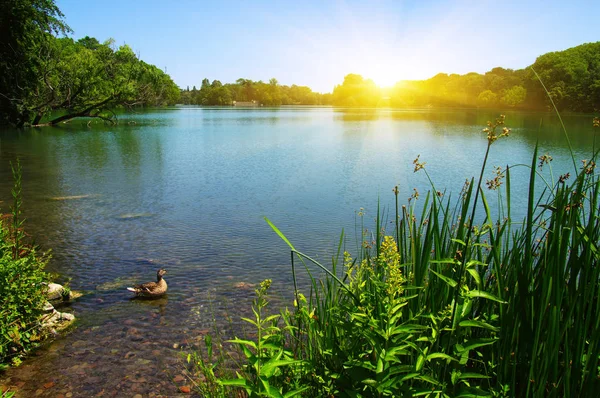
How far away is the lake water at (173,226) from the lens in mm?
4594

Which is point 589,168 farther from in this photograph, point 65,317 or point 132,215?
point 132,215

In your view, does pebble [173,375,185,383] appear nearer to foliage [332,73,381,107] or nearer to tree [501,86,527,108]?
tree [501,86,527,108]

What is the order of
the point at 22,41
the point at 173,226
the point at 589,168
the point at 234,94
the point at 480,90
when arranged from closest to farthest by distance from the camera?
→ the point at 589,168 < the point at 173,226 < the point at 22,41 < the point at 480,90 < the point at 234,94

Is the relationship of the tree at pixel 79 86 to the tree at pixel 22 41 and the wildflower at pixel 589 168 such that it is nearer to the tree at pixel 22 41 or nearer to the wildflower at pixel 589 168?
the tree at pixel 22 41

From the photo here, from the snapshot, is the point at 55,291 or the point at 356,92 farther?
the point at 356,92

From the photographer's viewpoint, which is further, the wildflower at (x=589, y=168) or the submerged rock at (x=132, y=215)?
the submerged rock at (x=132, y=215)

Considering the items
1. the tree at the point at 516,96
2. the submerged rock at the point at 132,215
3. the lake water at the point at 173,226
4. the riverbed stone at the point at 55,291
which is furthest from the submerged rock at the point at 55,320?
the tree at the point at 516,96

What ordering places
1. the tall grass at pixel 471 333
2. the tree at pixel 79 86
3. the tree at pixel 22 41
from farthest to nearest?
the tree at pixel 79 86 → the tree at pixel 22 41 → the tall grass at pixel 471 333

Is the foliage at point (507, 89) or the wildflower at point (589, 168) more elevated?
the foliage at point (507, 89)

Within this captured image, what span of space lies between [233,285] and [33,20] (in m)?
31.0

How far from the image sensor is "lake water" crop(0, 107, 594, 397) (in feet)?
15.1

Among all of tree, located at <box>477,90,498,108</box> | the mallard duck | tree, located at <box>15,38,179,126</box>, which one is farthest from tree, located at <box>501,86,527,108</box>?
the mallard duck

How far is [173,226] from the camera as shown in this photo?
9.52m

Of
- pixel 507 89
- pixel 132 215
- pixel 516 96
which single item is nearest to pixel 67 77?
pixel 132 215
